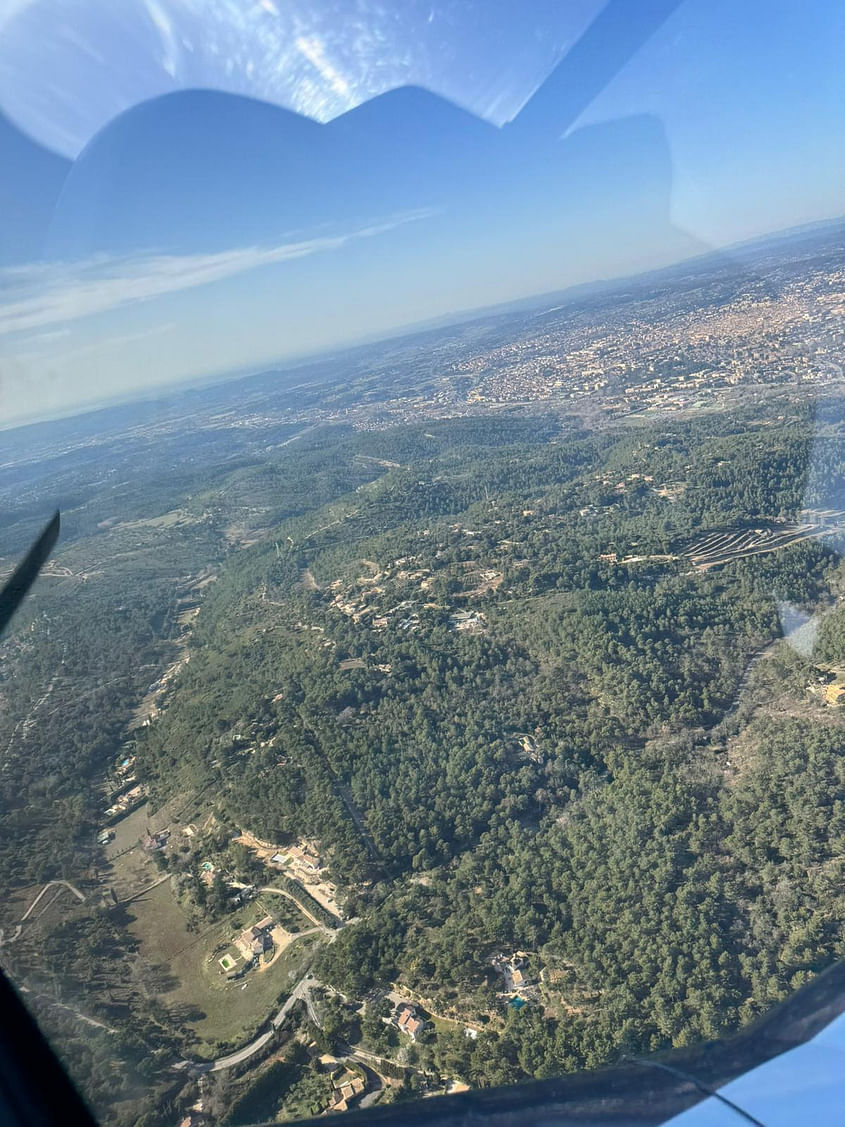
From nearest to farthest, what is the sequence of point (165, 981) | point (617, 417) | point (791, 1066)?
point (791, 1066), point (165, 981), point (617, 417)

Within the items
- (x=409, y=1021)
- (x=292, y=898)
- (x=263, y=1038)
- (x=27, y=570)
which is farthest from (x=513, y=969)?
(x=27, y=570)

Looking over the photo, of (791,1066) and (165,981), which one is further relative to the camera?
(165,981)

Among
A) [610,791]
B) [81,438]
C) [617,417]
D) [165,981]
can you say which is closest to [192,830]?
[165,981]

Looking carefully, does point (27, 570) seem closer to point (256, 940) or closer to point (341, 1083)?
point (256, 940)

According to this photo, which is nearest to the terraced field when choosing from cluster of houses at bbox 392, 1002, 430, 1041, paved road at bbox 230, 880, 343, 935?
paved road at bbox 230, 880, 343, 935

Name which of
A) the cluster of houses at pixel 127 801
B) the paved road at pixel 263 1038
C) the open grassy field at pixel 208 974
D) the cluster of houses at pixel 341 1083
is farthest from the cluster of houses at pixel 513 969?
the cluster of houses at pixel 127 801

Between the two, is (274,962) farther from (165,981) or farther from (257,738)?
(257,738)

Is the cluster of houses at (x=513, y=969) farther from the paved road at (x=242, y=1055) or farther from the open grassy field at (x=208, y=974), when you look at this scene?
the paved road at (x=242, y=1055)
